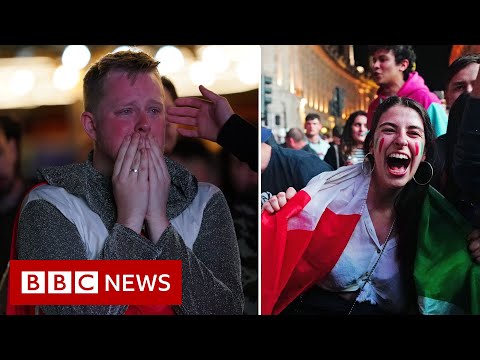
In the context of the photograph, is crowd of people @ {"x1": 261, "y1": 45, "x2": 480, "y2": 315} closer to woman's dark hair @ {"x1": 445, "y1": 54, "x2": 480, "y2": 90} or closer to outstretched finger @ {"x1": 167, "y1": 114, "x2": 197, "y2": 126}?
woman's dark hair @ {"x1": 445, "y1": 54, "x2": 480, "y2": 90}

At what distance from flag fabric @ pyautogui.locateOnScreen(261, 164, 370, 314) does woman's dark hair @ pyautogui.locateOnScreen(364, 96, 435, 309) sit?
0.23 meters

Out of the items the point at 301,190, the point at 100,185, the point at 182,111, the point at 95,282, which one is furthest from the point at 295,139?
the point at 95,282

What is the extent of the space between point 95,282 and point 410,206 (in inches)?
72.2

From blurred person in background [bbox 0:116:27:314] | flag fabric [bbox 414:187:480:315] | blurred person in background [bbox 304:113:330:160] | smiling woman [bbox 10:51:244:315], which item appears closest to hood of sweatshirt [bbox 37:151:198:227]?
smiling woman [bbox 10:51:244:315]

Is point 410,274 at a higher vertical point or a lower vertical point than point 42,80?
lower

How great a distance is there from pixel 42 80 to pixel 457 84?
2366mm

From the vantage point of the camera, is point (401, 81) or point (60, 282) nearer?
point (60, 282)

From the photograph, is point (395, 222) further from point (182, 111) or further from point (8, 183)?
point (8, 183)

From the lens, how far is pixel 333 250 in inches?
170

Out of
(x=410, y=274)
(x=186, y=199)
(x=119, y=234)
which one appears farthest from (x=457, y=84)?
(x=119, y=234)

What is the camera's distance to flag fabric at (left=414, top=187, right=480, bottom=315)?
4.28 metres

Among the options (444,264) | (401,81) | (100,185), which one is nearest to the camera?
(100,185)
